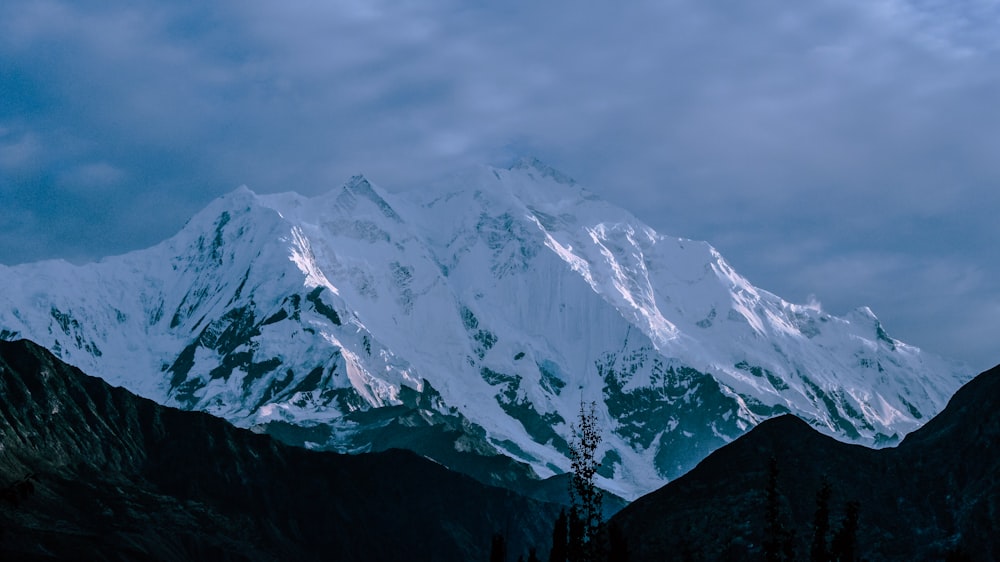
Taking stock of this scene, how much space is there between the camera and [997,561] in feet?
621

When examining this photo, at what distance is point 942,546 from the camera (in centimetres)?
19788

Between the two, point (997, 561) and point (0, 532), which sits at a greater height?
point (997, 561)

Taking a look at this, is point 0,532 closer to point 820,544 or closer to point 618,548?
point 820,544

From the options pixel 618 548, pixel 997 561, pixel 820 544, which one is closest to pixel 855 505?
pixel 820 544

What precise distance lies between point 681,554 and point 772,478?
92.5 m

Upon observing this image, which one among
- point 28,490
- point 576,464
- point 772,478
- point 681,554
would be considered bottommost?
point 28,490

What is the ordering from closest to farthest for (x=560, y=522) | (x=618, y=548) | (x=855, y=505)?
(x=855, y=505) < (x=618, y=548) < (x=560, y=522)

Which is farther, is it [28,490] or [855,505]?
[855,505]

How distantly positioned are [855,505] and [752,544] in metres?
78.1

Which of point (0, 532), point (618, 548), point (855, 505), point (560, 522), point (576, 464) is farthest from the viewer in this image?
point (560, 522)

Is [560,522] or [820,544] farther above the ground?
[560,522]

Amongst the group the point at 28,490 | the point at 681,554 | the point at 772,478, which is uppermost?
the point at 681,554

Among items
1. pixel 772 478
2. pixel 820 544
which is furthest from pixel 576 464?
pixel 820 544

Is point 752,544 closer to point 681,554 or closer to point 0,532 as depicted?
point 681,554
